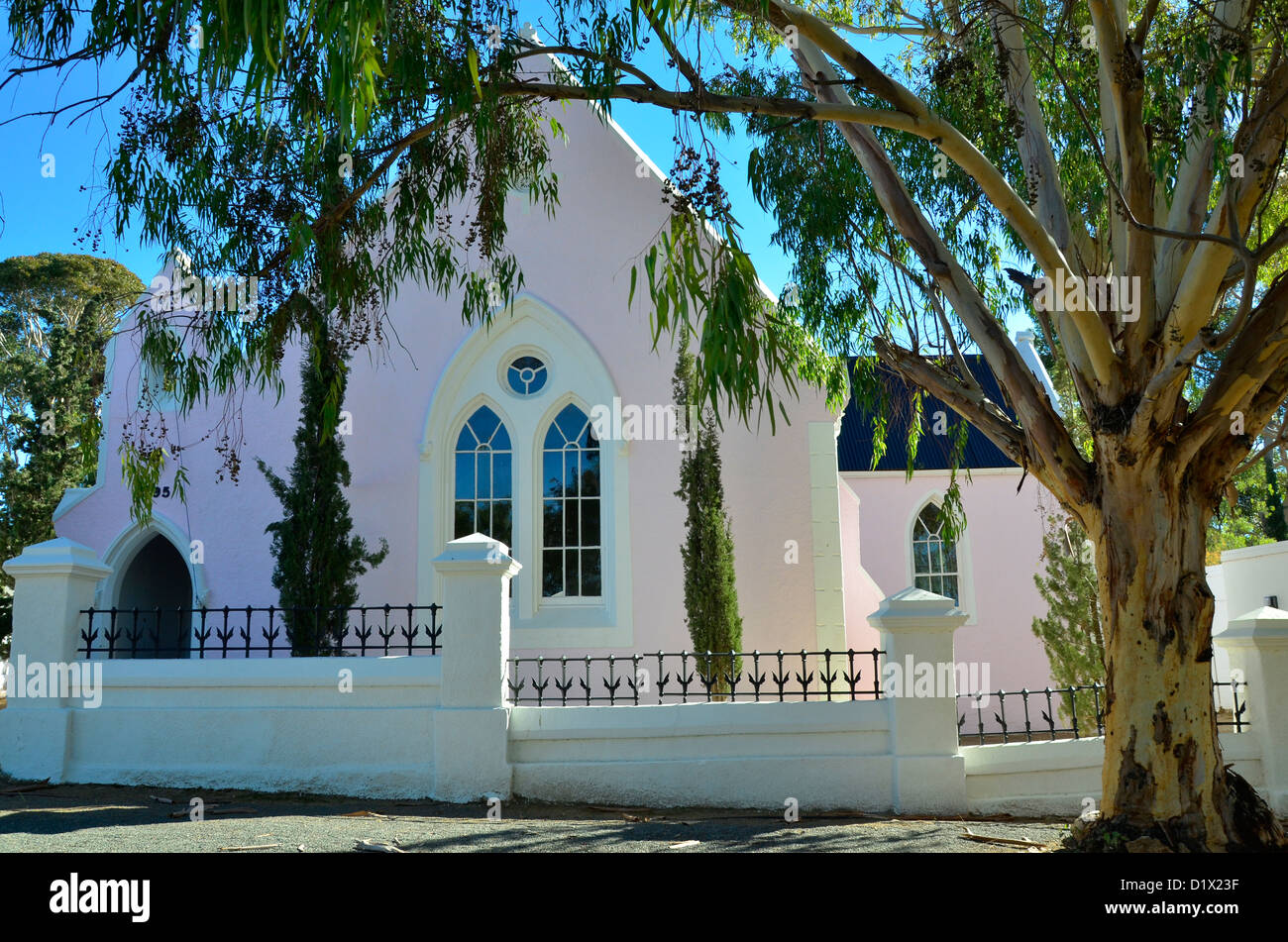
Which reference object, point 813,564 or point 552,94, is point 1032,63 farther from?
point 813,564

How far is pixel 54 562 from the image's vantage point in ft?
28.0

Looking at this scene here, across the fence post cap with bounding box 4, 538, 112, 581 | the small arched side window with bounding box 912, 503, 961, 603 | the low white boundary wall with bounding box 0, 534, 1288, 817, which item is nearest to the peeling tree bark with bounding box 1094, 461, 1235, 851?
the low white boundary wall with bounding box 0, 534, 1288, 817

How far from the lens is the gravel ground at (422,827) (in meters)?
6.18

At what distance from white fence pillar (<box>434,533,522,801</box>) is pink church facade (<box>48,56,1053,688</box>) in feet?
12.8

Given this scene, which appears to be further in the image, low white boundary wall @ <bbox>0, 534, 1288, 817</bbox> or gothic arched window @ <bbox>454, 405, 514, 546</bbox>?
gothic arched window @ <bbox>454, 405, 514, 546</bbox>

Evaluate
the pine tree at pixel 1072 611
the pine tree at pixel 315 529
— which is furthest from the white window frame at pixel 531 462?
the pine tree at pixel 1072 611

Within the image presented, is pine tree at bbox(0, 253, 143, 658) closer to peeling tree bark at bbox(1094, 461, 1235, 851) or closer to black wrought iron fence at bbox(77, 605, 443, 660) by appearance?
black wrought iron fence at bbox(77, 605, 443, 660)

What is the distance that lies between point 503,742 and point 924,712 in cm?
320

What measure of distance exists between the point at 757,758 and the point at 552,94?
502 cm

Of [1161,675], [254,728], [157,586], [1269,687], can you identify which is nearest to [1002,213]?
[1161,675]

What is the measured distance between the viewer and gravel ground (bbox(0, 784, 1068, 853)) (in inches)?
243

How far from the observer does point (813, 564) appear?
12250mm

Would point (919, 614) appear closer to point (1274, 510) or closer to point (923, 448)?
point (923, 448)

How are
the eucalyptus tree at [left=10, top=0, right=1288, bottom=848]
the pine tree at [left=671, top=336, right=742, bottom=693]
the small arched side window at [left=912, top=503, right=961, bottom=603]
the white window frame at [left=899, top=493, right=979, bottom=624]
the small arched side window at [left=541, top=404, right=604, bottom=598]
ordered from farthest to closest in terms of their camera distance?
the small arched side window at [left=912, top=503, right=961, bottom=603] → the white window frame at [left=899, top=493, right=979, bottom=624] → the small arched side window at [left=541, top=404, right=604, bottom=598] → the pine tree at [left=671, top=336, right=742, bottom=693] → the eucalyptus tree at [left=10, top=0, right=1288, bottom=848]
